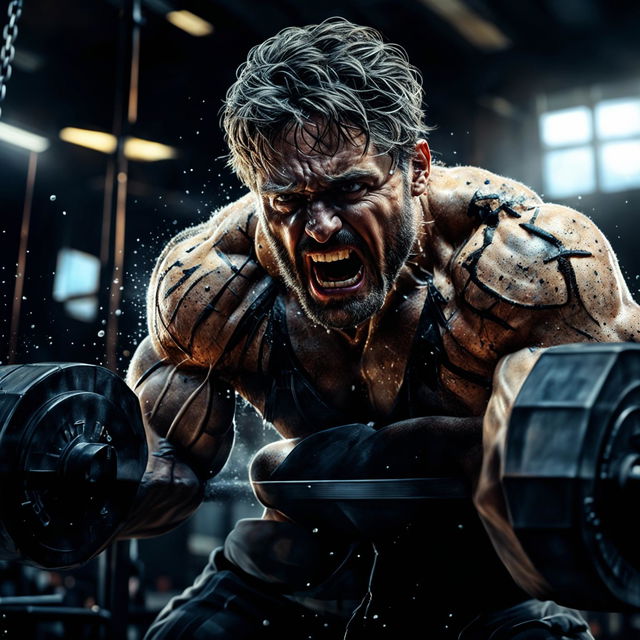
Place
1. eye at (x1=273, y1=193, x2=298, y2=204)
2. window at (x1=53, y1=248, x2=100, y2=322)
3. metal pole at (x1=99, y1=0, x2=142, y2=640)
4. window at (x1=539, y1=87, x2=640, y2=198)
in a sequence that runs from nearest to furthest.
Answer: eye at (x1=273, y1=193, x2=298, y2=204) → window at (x1=539, y1=87, x2=640, y2=198) → metal pole at (x1=99, y1=0, x2=142, y2=640) → window at (x1=53, y1=248, x2=100, y2=322)

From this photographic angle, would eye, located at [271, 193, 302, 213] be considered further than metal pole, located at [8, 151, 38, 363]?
No

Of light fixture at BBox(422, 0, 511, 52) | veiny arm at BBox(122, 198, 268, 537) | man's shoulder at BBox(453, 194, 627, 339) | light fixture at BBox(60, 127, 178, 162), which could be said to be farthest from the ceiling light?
man's shoulder at BBox(453, 194, 627, 339)

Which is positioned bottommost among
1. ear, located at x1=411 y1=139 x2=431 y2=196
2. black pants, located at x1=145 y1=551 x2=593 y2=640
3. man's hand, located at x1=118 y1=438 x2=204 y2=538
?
black pants, located at x1=145 y1=551 x2=593 y2=640

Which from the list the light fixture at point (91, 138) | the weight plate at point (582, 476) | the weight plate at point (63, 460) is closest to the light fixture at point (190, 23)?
the light fixture at point (91, 138)

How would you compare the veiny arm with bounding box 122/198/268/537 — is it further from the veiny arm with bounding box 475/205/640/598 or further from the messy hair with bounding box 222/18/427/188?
the veiny arm with bounding box 475/205/640/598

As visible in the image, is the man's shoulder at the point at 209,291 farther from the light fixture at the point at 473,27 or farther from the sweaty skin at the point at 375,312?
the light fixture at the point at 473,27

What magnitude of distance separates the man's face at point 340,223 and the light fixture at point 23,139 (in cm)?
126

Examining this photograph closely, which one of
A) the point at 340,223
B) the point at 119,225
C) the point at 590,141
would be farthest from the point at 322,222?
the point at 119,225

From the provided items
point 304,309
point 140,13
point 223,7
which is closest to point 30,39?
point 140,13

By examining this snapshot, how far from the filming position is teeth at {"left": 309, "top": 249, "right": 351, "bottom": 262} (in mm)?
1066

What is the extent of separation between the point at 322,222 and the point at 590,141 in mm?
825

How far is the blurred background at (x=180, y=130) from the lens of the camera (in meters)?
1.57

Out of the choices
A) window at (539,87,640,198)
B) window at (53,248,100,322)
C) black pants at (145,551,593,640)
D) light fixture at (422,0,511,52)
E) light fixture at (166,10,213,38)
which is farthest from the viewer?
window at (53,248,100,322)

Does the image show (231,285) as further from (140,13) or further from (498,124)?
(140,13)
